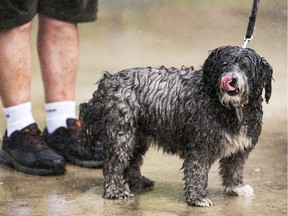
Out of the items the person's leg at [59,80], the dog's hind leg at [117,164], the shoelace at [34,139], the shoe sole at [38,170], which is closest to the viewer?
the dog's hind leg at [117,164]

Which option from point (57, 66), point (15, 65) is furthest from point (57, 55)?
point (15, 65)

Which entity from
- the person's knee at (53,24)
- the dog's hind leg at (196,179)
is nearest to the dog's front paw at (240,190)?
the dog's hind leg at (196,179)

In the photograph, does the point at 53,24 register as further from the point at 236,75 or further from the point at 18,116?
the point at 236,75

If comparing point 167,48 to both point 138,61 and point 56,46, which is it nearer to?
point 138,61

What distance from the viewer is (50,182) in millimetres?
7430

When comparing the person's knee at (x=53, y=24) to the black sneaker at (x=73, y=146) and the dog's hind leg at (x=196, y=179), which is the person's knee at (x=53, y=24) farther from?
the dog's hind leg at (x=196, y=179)

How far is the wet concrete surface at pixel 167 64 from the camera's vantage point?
270 inches

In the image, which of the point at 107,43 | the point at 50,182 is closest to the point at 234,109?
the point at 50,182

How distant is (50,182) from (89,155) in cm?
53

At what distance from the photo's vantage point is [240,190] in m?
7.10

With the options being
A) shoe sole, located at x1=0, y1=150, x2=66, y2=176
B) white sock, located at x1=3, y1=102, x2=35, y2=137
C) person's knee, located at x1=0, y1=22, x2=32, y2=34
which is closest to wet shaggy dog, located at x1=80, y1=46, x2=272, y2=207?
shoe sole, located at x1=0, y1=150, x2=66, y2=176

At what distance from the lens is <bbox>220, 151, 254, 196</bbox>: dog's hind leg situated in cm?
709

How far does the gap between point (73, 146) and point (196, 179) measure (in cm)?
139

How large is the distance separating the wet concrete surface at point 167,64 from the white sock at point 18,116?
0.32 meters
